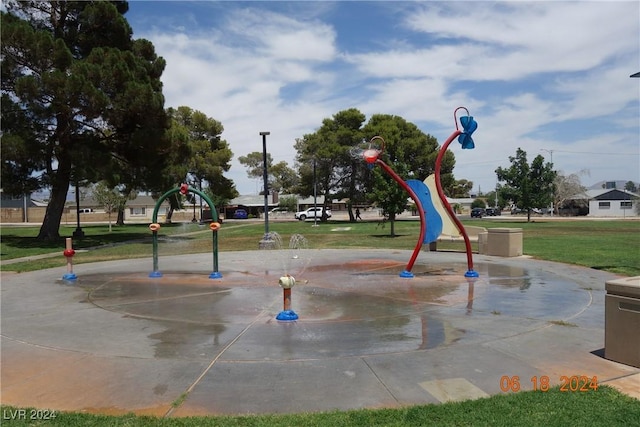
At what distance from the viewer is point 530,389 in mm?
4699

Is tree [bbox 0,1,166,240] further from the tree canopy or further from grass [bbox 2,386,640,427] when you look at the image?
the tree canopy

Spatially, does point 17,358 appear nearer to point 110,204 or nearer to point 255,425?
point 255,425

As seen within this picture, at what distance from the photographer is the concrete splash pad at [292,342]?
471cm

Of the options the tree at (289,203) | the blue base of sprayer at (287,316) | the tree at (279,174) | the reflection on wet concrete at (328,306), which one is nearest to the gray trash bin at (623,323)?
the reflection on wet concrete at (328,306)

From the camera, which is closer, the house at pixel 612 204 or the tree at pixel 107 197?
the tree at pixel 107 197

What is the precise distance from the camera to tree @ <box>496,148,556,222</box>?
49.3 metres

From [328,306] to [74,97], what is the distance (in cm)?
1913

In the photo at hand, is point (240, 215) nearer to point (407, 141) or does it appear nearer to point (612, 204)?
point (407, 141)

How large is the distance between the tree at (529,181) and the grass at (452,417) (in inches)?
1918

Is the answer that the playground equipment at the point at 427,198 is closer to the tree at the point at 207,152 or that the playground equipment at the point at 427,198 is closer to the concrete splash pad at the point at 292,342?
the concrete splash pad at the point at 292,342

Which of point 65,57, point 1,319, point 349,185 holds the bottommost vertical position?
point 1,319

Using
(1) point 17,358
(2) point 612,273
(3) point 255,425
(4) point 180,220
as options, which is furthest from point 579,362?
(4) point 180,220

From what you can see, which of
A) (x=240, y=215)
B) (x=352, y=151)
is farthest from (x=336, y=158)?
(x=240, y=215)

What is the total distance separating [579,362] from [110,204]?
46.4m
